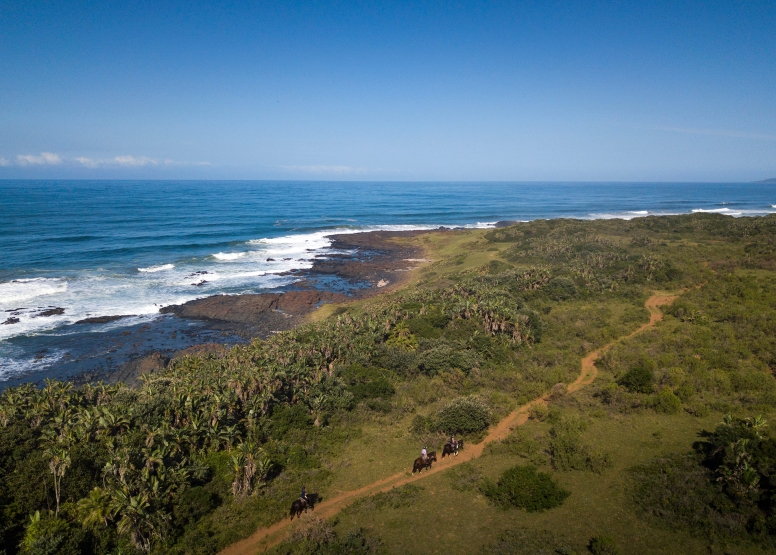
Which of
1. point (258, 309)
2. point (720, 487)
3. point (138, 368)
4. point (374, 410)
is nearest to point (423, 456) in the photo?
point (374, 410)

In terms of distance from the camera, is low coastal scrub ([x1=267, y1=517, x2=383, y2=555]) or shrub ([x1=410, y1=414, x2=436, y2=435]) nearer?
low coastal scrub ([x1=267, y1=517, x2=383, y2=555])

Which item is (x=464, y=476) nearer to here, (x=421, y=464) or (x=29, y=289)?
(x=421, y=464)

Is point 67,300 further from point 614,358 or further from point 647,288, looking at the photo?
point 647,288

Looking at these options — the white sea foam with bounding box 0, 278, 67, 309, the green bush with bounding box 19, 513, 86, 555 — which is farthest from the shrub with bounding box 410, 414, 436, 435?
the white sea foam with bounding box 0, 278, 67, 309

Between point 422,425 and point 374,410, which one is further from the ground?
point 422,425

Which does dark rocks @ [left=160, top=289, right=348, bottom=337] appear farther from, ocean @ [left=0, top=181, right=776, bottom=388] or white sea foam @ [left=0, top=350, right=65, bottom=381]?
white sea foam @ [left=0, top=350, right=65, bottom=381]

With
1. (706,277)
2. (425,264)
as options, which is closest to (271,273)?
(425,264)

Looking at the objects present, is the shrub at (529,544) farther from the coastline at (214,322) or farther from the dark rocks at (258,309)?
the dark rocks at (258,309)
